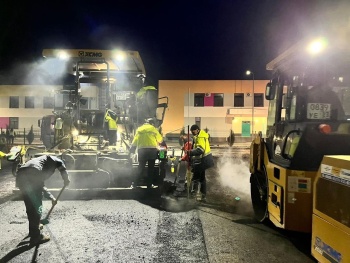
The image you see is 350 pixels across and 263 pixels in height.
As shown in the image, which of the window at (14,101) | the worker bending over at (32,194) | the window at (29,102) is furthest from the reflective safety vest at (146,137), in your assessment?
the window at (14,101)

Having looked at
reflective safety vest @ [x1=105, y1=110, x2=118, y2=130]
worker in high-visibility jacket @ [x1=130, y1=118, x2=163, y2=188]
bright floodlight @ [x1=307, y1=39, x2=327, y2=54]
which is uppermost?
bright floodlight @ [x1=307, y1=39, x2=327, y2=54]

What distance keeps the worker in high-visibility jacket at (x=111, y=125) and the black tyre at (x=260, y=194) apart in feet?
12.9

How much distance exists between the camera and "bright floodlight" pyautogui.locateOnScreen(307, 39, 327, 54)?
3.92 meters

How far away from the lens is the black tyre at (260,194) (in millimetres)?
5477

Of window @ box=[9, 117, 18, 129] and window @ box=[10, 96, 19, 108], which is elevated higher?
window @ box=[10, 96, 19, 108]

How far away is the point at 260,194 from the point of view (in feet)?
18.8

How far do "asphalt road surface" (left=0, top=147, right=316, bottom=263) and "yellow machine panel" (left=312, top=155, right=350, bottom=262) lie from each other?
1.22 meters

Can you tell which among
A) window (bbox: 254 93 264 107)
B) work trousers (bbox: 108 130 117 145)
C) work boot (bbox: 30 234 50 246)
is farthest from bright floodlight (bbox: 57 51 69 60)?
window (bbox: 254 93 264 107)

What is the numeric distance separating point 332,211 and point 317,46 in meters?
1.97

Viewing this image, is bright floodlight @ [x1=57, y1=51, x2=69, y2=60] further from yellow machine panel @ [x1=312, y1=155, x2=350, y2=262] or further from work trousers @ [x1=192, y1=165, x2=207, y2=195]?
yellow machine panel @ [x1=312, y1=155, x2=350, y2=262]

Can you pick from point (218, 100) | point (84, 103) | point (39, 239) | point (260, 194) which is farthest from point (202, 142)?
point (218, 100)

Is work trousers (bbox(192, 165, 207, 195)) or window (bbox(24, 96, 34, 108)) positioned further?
window (bbox(24, 96, 34, 108))

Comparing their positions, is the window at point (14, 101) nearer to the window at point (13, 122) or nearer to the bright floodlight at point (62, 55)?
the window at point (13, 122)

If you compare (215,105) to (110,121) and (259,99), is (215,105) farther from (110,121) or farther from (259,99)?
(110,121)
